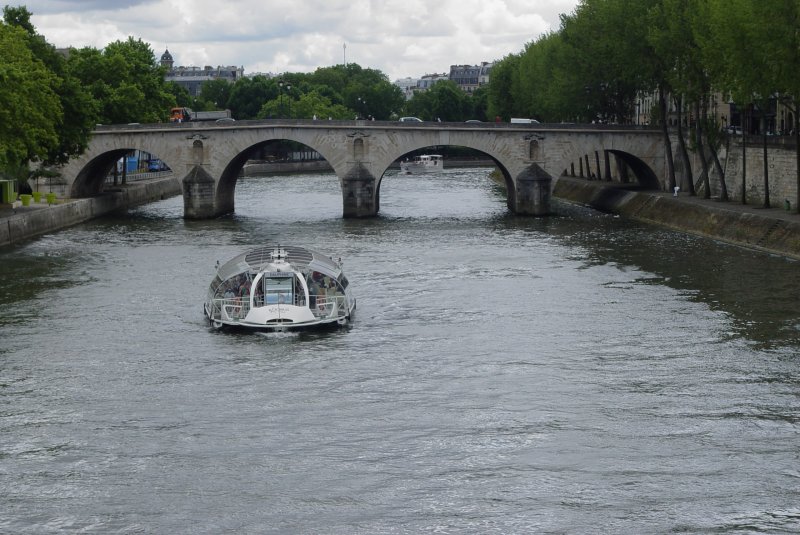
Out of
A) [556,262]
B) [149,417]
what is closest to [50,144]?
[556,262]

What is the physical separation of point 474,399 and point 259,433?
263 inches

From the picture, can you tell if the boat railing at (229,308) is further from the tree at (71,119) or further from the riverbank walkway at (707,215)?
the tree at (71,119)

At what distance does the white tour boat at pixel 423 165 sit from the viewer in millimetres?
173575

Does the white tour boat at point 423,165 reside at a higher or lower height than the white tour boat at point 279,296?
higher

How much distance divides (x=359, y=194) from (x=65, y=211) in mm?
20699

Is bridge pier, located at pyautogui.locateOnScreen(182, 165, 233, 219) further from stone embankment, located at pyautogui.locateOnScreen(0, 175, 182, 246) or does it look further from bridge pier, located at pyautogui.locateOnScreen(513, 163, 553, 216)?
bridge pier, located at pyautogui.locateOnScreen(513, 163, 553, 216)

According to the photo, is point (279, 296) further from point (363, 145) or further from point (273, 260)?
point (363, 145)

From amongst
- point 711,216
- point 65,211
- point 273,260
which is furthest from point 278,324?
point 65,211

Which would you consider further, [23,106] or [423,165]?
[423,165]

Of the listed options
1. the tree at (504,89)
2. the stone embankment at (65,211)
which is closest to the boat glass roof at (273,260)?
the stone embankment at (65,211)

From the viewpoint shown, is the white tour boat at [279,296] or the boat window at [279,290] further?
the boat window at [279,290]

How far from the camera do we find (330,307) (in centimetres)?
5219

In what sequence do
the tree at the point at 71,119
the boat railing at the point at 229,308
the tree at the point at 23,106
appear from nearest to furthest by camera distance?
1. the boat railing at the point at 229,308
2. the tree at the point at 23,106
3. the tree at the point at 71,119

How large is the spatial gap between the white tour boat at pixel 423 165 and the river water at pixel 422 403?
10481cm
